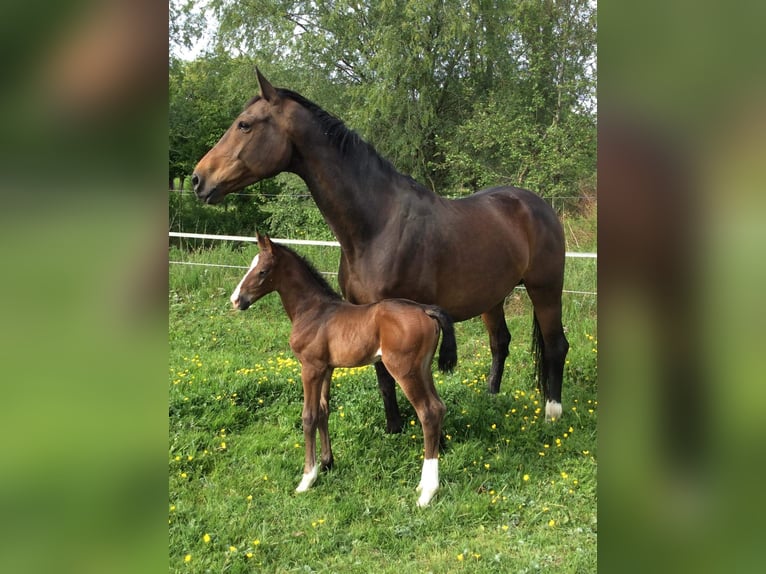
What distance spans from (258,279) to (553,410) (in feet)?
8.12

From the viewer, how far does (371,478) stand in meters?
3.14

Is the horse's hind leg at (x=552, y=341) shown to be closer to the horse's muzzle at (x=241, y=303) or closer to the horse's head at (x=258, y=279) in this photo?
the horse's head at (x=258, y=279)

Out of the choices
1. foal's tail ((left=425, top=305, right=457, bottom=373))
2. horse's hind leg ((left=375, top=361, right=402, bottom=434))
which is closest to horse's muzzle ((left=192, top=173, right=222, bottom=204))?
foal's tail ((left=425, top=305, right=457, bottom=373))

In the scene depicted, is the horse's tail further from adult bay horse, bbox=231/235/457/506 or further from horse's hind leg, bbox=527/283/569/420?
adult bay horse, bbox=231/235/457/506

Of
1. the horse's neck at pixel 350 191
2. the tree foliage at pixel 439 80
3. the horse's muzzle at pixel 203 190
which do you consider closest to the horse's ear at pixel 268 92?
the horse's neck at pixel 350 191

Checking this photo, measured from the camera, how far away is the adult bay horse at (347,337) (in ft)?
8.95

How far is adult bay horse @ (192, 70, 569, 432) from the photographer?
8.71ft

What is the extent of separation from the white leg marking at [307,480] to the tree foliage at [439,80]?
632 cm

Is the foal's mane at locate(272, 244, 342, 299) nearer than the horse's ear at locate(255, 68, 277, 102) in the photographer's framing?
No

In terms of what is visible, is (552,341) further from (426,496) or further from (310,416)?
(310,416)
